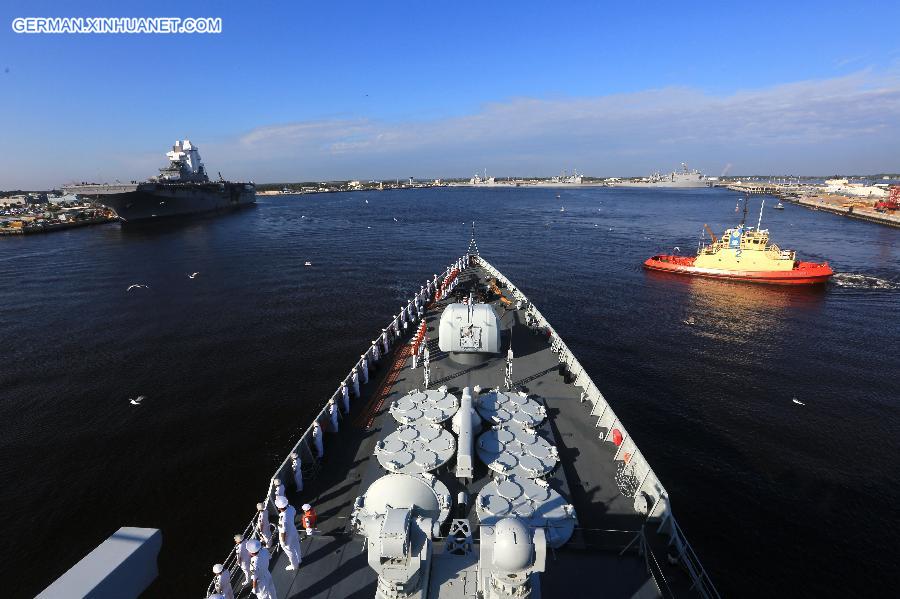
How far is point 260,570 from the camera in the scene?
7.98 meters

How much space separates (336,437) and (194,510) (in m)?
8.45

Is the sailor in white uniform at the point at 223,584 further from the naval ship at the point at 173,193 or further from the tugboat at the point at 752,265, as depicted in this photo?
the naval ship at the point at 173,193

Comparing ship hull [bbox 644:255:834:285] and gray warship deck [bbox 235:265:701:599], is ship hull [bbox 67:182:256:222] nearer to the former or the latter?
gray warship deck [bbox 235:265:701:599]

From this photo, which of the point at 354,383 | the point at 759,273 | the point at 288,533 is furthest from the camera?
the point at 759,273

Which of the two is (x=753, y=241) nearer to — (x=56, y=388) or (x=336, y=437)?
(x=336, y=437)

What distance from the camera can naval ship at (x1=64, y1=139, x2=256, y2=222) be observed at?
9219cm

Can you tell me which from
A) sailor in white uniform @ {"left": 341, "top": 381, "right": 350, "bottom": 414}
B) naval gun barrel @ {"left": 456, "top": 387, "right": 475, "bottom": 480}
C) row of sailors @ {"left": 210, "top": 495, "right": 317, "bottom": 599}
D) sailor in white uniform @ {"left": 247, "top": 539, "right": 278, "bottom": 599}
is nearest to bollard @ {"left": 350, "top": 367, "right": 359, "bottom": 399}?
sailor in white uniform @ {"left": 341, "top": 381, "right": 350, "bottom": 414}

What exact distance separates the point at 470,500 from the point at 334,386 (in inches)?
706

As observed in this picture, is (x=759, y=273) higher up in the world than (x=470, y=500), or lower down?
lower down

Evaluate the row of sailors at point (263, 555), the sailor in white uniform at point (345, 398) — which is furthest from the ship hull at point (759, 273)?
the row of sailors at point (263, 555)

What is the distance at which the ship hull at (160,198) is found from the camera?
9138 cm

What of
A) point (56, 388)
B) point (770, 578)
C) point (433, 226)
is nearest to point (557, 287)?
point (770, 578)

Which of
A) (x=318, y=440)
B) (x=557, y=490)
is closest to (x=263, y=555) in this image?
(x=318, y=440)

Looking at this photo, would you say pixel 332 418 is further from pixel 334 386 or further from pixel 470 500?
pixel 334 386
